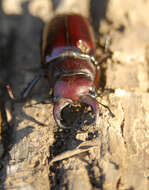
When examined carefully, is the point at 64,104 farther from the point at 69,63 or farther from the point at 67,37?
the point at 67,37

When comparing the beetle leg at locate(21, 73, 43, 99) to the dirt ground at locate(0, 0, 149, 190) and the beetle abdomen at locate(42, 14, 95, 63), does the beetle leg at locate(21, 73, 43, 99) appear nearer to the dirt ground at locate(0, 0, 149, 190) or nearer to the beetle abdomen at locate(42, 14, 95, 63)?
the dirt ground at locate(0, 0, 149, 190)

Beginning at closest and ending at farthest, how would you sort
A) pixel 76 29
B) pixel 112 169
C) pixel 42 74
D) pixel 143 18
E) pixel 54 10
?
pixel 112 169 → pixel 42 74 → pixel 76 29 → pixel 143 18 → pixel 54 10

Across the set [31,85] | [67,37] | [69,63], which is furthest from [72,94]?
[67,37]

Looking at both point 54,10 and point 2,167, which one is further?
point 54,10

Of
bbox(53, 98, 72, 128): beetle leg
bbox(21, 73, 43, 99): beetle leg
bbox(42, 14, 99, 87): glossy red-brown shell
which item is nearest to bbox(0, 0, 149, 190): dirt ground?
bbox(21, 73, 43, 99): beetle leg

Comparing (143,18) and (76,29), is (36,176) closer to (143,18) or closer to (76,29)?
(76,29)

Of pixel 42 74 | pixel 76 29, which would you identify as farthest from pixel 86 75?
pixel 76 29

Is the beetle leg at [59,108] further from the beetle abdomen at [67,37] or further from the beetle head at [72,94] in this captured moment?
the beetle abdomen at [67,37]
